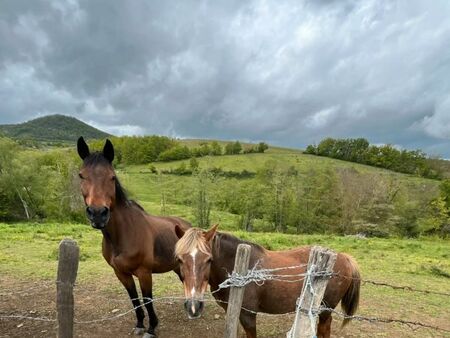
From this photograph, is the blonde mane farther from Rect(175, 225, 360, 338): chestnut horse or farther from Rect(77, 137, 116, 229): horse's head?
Rect(77, 137, 116, 229): horse's head

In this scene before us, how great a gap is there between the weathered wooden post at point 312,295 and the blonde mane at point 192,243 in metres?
1.09

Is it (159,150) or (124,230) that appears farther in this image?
(159,150)

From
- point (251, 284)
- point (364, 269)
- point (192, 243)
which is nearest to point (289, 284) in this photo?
point (251, 284)

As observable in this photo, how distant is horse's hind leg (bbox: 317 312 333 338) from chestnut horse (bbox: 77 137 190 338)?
2553 mm

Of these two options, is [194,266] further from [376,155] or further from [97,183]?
[376,155]

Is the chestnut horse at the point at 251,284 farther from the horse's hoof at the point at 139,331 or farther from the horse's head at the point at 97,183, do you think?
the horse's hoof at the point at 139,331

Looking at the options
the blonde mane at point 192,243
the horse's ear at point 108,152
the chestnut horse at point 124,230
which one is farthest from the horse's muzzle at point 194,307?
the horse's ear at point 108,152

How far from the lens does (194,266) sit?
11.9 ft

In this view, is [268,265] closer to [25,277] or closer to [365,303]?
[365,303]

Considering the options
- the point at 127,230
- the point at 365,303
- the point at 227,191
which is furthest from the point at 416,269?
the point at 227,191

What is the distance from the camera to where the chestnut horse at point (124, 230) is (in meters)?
4.48

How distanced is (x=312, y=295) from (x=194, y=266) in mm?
1185

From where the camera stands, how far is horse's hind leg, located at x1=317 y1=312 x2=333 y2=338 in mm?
5262

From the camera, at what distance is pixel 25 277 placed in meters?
9.57
